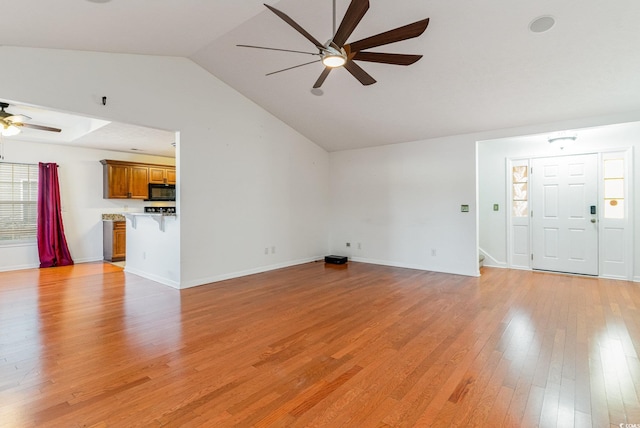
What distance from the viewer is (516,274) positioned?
5387 mm

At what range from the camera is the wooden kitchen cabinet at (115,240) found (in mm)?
6836

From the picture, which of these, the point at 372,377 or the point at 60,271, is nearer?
the point at 372,377

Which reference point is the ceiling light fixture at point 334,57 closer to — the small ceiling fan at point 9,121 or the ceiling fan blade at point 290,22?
the ceiling fan blade at point 290,22


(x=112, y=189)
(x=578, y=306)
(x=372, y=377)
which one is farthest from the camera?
(x=112, y=189)

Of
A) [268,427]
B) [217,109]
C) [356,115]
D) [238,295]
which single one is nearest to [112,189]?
[217,109]

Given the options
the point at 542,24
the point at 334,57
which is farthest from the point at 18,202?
the point at 542,24

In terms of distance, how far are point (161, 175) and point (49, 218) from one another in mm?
2454

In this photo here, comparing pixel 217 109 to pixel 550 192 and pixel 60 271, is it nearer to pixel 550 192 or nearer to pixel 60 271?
pixel 60 271

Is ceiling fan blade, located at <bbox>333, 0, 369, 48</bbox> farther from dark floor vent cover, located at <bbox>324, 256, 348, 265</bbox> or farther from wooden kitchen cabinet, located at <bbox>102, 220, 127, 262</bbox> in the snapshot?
wooden kitchen cabinet, located at <bbox>102, 220, 127, 262</bbox>

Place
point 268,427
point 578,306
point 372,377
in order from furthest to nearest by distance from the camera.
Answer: point 578,306, point 372,377, point 268,427

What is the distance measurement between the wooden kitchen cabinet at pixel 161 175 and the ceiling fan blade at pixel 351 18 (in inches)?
268

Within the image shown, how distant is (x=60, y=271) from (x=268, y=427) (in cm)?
625

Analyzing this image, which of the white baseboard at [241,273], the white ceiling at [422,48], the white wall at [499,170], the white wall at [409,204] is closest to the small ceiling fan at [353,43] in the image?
the white ceiling at [422,48]

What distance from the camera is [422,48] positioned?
358 centimetres
